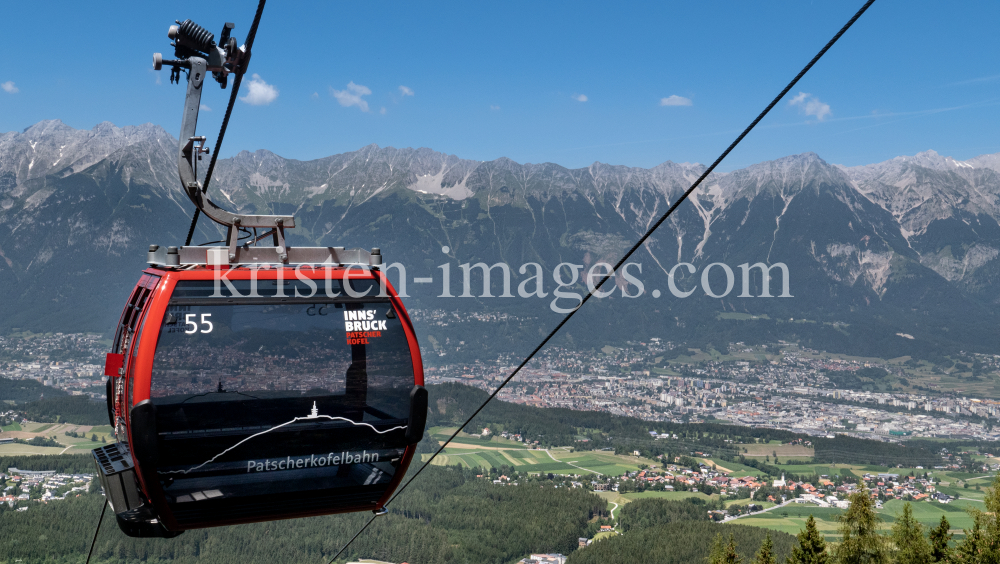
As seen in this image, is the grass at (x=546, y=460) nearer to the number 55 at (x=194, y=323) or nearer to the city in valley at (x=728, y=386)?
Answer: the city in valley at (x=728, y=386)

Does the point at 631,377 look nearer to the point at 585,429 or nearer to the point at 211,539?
the point at 585,429

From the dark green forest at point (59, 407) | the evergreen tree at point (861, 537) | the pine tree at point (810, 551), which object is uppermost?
the evergreen tree at point (861, 537)

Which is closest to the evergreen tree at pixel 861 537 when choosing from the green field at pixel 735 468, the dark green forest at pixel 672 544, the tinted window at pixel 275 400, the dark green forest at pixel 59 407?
the tinted window at pixel 275 400

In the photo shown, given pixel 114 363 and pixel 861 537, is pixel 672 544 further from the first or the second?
pixel 114 363

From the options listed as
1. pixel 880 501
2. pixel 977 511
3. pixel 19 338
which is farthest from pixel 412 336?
pixel 19 338

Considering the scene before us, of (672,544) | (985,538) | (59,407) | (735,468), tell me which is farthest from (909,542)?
(59,407)

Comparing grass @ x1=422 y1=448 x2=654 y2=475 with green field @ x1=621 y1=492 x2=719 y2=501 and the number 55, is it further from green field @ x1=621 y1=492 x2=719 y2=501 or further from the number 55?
the number 55
